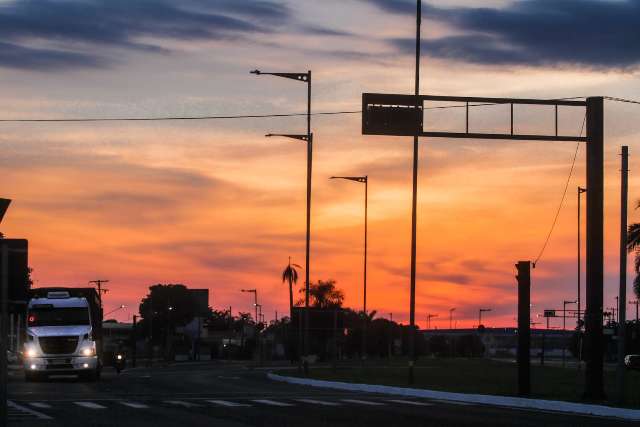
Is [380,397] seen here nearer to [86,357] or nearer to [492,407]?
[492,407]

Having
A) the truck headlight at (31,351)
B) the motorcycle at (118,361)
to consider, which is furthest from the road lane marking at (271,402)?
the motorcycle at (118,361)

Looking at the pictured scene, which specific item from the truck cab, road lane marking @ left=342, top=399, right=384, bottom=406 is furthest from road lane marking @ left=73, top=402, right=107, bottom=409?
the truck cab

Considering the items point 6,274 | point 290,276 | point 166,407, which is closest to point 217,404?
point 166,407

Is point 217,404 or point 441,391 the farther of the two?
point 441,391

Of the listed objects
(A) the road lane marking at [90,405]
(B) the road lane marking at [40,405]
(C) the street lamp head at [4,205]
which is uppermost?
(C) the street lamp head at [4,205]

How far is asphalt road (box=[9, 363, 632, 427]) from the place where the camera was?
84.0ft

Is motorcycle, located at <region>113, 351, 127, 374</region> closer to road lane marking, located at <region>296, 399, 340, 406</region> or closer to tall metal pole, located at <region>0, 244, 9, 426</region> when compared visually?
road lane marking, located at <region>296, 399, 340, 406</region>

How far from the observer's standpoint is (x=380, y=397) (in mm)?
38844

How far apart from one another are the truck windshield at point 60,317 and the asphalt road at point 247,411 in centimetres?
951

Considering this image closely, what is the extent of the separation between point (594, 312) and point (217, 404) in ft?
35.5

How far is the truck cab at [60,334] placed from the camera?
5059cm

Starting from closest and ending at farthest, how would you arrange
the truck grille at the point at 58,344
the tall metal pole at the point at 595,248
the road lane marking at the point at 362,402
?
the road lane marking at the point at 362,402, the tall metal pole at the point at 595,248, the truck grille at the point at 58,344

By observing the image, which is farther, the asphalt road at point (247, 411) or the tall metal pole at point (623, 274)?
the tall metal pole at point (623, 274)

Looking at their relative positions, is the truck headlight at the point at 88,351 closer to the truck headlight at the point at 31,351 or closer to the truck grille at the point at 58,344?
the truck grille at the point at 58,344
